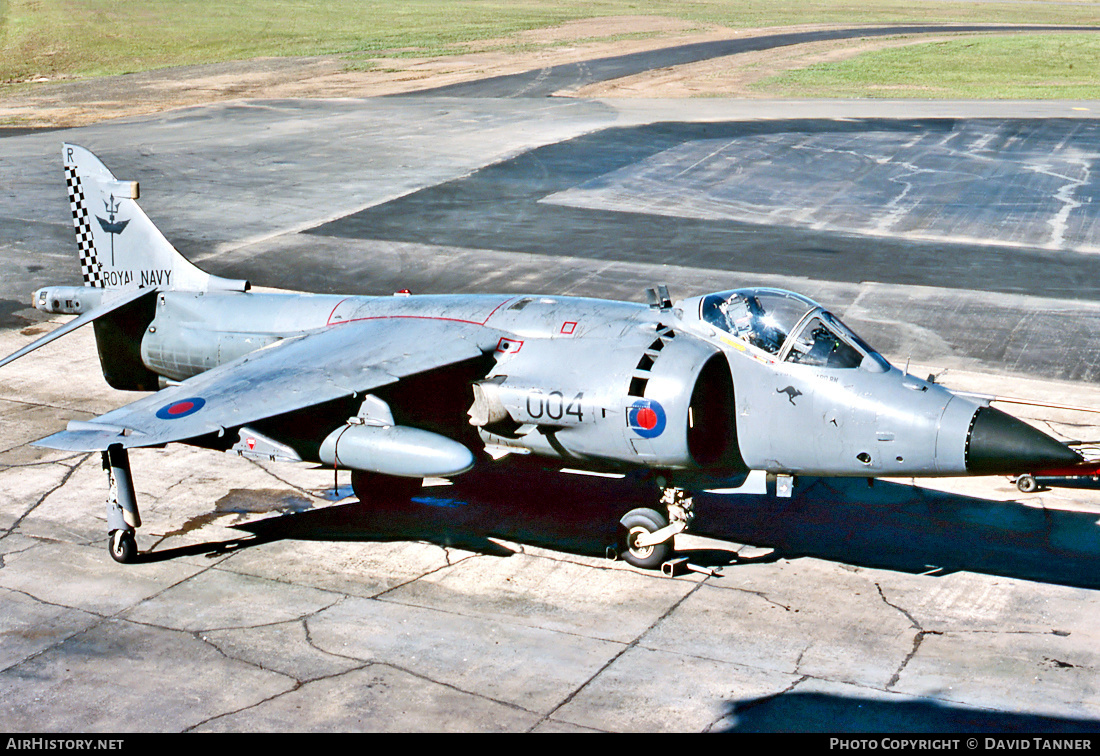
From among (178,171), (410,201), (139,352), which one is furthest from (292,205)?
(139,352)

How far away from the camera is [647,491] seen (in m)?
15.7

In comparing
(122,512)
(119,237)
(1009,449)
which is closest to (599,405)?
(1009,449)

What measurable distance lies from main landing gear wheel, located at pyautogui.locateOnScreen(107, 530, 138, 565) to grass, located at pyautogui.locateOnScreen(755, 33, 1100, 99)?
4741 centimetres

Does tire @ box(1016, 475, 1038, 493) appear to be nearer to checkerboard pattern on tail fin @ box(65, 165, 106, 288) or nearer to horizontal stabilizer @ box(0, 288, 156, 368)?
horizontal stabilizer @ box(0, 288, 156, 368)

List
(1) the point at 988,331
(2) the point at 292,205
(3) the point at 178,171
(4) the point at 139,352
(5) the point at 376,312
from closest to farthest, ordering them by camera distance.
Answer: (5) the point at 376,312 < (4) the point at 139,352 < (1) the point at 988,331 < (2) the point at 292,205 < (3) the point at 178,171

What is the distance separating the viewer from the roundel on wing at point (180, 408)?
41.6 ft

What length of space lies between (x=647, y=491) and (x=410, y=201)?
21.1 meters

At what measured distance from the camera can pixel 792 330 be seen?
12.7 meters

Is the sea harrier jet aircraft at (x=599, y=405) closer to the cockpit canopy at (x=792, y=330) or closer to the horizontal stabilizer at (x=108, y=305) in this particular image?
the cockpit canopy at (x=792, y=330)

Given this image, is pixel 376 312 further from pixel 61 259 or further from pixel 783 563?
pixel 61 259

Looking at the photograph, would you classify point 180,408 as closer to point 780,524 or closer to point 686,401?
point 686,401

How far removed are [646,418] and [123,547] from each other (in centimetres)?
635
